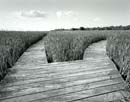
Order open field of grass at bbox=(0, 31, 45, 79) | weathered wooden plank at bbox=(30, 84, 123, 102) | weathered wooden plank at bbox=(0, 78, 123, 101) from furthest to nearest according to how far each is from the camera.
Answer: open field of grass at bbox=(0, 31, 45, 79)
weathered wooden plank at bbox=(0, 78, 123, 101)
weathered wooden plank at bbox=(30, 84, 123, 102)

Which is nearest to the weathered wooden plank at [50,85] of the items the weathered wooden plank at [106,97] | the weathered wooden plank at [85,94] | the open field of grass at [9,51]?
the weathered wooden plank at [85,94]

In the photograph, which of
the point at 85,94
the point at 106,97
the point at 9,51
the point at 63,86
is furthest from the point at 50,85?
the point at 9,51

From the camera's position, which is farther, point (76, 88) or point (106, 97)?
point (76, 88)

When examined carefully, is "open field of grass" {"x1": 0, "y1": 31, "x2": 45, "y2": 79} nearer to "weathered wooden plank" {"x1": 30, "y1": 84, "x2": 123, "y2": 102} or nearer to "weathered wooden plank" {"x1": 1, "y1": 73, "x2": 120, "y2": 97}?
"weathered wooden plank" {"x1": 1, "y1": 73, "x2": 120, "y2": 97}

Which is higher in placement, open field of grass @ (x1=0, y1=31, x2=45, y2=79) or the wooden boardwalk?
open field of grass @ (x1=0, y1=31, x2=45, y2=79)

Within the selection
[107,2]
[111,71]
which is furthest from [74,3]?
[111,71]

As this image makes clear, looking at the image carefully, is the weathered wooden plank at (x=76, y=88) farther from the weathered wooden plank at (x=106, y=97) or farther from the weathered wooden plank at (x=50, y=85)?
the weathered wooden plank at (x=106, y=97)

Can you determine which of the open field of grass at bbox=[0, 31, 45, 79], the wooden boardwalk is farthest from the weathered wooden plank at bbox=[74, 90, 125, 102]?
the open field of grass at bbox=[0, 31, 45, 79]

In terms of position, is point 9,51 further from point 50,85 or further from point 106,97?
point 106,97

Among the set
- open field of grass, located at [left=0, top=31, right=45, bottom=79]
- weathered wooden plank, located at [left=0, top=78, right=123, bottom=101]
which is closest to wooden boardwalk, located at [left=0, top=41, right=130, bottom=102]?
weathered wooden plank, located at [left=0, top=78, right=123, bottom=101]

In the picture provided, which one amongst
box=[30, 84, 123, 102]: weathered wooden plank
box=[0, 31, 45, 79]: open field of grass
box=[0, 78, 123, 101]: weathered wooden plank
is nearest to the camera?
box=[30, 84, 123, 102]: weathered wooden plank

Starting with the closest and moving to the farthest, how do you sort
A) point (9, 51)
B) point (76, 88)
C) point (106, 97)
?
1. point (106, 97)
2. point (76, 88)
3. point (9, 51)

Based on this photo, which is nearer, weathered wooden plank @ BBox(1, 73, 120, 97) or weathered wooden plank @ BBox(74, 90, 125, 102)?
weathered wooden plank @ BBox(74, 90, 125, 102)

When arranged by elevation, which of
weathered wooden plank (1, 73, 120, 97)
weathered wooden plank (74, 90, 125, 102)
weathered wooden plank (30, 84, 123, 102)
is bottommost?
weathered wooden plank (74, 90, 125, 102)
